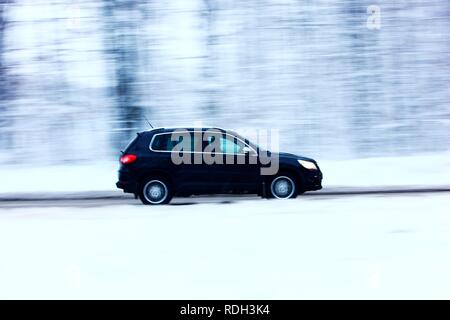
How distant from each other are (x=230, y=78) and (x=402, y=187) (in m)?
6.88

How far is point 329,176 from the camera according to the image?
58.1 ft

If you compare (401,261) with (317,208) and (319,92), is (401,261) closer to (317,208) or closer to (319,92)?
(317,208)

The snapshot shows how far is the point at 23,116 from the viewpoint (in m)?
20.0

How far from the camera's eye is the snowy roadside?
1602 centimetres

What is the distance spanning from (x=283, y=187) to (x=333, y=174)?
469 centimetres

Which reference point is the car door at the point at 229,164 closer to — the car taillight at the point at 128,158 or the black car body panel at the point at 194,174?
the black car body panel at the point at 194,174

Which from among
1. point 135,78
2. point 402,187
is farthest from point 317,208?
point 135,78

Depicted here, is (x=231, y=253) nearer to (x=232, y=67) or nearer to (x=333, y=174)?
(x=333, y=174)

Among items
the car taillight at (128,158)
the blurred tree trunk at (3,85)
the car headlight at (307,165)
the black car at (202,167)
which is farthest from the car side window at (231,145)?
the blurred tree trunk at (3,85)

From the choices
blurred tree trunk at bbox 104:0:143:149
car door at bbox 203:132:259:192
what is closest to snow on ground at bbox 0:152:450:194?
blurred tree trunk at bbox 104:0:143:149

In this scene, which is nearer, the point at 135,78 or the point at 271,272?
the point at 271,272

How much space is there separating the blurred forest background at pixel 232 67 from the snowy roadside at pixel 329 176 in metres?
1.16

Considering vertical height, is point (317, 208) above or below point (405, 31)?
below

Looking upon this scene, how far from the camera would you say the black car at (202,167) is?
1324 cm
